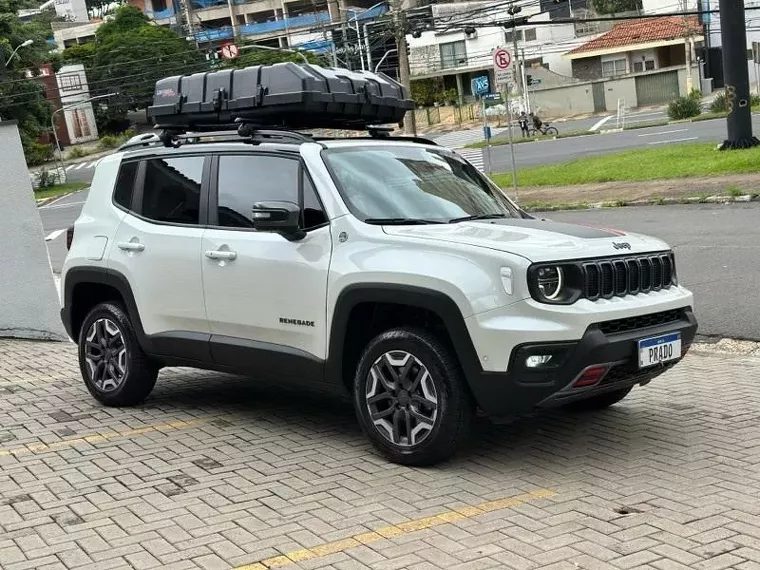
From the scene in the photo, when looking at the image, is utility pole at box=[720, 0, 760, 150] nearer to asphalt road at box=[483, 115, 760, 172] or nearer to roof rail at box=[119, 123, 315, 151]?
asphalt road at box=[483, 115, 760, 172]

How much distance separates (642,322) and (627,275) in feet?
0.90

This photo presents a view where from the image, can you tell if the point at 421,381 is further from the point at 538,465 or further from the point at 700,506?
the point at 700,506

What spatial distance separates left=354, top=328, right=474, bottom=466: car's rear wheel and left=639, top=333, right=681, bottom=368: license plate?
0.96 metres

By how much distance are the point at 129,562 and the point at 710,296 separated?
7.39 meters

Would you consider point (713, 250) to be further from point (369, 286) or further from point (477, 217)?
point (369, 286)

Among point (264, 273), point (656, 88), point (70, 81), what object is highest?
point (70, 81)

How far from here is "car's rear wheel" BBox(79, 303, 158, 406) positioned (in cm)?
690

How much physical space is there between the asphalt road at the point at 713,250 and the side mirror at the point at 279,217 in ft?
15.3

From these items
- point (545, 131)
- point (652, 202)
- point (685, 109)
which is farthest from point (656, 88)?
point (652, 202)

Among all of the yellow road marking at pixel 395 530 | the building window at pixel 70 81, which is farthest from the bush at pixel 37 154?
the yellow road marking at pixel 395 530

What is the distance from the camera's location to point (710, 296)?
32.5 ft

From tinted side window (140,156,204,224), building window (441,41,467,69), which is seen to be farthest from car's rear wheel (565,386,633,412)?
building window (441,41,467,69)

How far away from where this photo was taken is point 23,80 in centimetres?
5488

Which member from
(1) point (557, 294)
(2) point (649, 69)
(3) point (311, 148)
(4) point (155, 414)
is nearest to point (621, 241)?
(1) point (557, 294)
